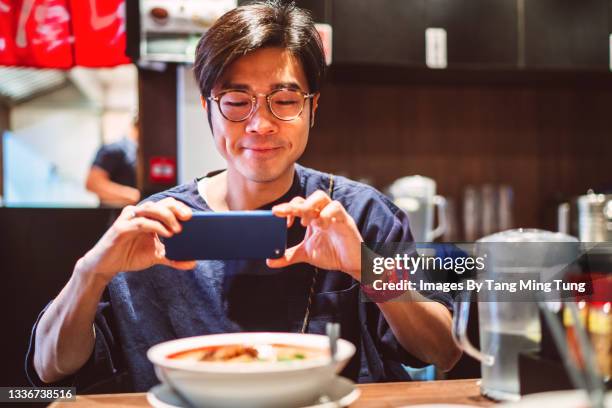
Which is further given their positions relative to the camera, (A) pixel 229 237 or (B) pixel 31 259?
(B) pixel 31 259

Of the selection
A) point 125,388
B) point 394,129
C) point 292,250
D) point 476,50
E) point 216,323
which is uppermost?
point 476,50

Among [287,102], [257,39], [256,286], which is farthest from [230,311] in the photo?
[257,39]

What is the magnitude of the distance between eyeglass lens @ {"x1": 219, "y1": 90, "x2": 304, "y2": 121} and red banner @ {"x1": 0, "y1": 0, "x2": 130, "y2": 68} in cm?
146

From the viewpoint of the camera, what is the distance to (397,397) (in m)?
0.86

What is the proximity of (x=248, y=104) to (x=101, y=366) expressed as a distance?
0.58m

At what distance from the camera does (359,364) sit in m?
1.25

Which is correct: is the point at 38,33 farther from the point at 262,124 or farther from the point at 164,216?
the point at 164,216

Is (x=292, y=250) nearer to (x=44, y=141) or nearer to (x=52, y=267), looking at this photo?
(x=52, y=267)

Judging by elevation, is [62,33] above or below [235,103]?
above

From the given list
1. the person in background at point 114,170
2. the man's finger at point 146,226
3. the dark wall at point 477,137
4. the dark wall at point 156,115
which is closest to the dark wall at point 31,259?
the man's finger at point 146,226

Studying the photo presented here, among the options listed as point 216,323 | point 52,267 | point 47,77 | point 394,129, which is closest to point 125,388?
point 216,323

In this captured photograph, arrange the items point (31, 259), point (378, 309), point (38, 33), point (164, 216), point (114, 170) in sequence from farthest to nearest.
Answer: point (114, 170) < point (38, 33) < point (31, 259) < point (378, 309) < point (164, 216)

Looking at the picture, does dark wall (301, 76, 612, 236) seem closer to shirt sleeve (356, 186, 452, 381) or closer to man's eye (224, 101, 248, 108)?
shirt sleeve (356, 186, 452, 381)

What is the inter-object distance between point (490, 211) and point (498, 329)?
2.74 metres
